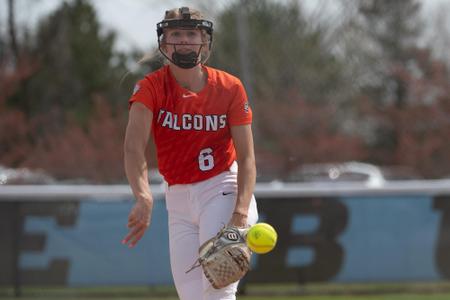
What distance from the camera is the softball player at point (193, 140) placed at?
5.80 metres

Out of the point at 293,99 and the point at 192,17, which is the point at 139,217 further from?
the point at 293,99

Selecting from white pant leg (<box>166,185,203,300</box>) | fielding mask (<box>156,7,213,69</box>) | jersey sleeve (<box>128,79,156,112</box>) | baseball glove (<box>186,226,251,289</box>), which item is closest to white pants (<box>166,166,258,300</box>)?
white pant leg (<box>166,185,203,300</box>)

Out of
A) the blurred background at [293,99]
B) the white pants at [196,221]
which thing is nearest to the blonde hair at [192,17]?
the white pants at [196,221]

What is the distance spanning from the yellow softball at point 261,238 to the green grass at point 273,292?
238 inches

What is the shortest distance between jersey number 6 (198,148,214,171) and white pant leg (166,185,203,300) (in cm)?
15

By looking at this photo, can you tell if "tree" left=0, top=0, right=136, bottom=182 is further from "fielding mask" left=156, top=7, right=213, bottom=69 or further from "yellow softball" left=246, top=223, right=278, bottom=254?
"yellow softball" left=246, top=223, right=278, bottom=254

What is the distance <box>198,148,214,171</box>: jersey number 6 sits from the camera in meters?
5.94

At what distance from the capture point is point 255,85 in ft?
87.1

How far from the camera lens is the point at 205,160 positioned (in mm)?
5945

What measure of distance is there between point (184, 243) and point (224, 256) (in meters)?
0.38

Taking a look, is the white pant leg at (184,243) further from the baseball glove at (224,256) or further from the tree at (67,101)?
the tree at (67,101)

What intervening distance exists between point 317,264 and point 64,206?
3155 mm

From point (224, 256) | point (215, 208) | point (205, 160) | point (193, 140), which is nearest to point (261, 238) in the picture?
point (224, 256)

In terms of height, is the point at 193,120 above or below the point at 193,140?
above
